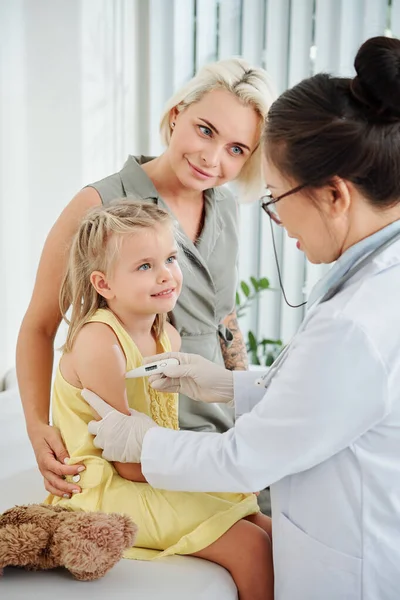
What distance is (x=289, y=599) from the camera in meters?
1.35

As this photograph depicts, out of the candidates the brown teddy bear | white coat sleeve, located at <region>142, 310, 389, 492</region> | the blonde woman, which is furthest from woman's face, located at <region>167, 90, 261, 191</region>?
the brown teddy bear

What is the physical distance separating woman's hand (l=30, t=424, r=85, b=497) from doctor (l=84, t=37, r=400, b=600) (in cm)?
27

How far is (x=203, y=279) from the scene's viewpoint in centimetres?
204

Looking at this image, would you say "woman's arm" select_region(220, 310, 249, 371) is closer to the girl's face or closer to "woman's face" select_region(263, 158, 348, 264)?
the girl's face

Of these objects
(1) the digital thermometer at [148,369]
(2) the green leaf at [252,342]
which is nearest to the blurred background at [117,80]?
(2) the green leaf at [252,342]

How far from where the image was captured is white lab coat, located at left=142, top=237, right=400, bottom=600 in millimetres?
1158

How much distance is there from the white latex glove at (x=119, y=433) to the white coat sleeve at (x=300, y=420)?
8cm

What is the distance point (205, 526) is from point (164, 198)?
0.90m

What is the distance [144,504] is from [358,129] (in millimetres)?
825

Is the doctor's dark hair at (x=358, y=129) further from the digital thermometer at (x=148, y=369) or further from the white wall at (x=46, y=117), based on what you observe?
the white wall at (x=46, y=117)

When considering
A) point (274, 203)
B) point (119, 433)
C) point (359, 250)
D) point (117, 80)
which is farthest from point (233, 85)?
point (117, 80)

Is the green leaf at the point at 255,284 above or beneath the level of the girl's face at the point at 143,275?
beneath

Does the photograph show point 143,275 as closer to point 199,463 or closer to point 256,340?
point 199,463

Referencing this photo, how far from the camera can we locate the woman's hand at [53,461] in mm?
1551
